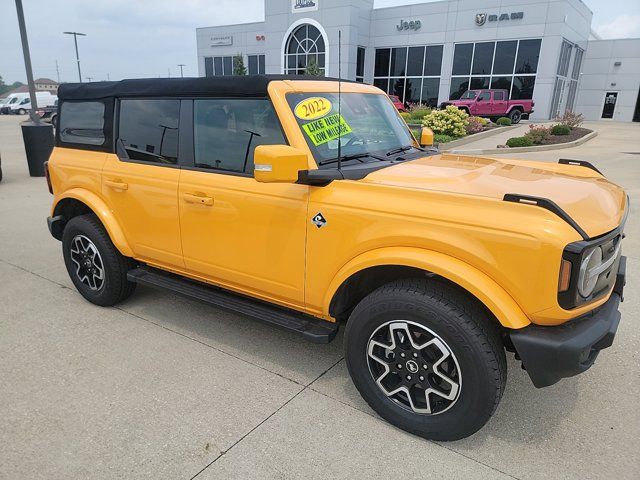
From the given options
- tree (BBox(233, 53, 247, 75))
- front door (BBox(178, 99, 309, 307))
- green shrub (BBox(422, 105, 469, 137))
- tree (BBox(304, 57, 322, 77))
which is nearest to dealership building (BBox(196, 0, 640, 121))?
tree (BBox(304, 57, 322, 77))

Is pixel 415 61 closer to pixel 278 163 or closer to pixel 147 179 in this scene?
pixel 147 179

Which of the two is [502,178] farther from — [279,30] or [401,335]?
[279,30]

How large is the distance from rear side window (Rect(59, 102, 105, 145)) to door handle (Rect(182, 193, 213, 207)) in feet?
4.02

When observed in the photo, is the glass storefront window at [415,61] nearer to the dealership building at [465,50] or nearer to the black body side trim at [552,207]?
the dealership building at [465,50]

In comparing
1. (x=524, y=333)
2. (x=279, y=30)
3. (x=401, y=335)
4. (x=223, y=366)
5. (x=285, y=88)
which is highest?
(x=279, y=30)

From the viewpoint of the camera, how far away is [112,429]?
2.66 metres

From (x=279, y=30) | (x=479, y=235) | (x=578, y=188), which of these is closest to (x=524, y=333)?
(x=479, y=235)

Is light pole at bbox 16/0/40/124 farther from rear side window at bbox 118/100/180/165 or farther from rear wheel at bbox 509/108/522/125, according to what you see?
rear wheel at bbox 509/108/522/125

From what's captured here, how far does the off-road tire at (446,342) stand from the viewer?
7.61ft

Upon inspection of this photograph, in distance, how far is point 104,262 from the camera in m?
4.02

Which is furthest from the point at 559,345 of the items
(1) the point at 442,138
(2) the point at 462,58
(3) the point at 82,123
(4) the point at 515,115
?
(2) the point at 462,58

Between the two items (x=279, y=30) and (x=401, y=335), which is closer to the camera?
(x=401, y=335)

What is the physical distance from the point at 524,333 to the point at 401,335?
63 centimetres

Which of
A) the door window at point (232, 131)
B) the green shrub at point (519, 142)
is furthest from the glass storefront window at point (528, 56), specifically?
the door window at point (232, 131)
